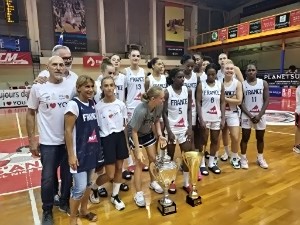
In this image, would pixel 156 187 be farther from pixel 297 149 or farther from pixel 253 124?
pixel 297 149

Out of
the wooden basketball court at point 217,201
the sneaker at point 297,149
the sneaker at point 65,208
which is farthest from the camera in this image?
the sneaker at point 297,149

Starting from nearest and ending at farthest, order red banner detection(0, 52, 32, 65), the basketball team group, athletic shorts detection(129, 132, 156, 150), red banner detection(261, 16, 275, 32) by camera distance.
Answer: the basketball team group, athletic shorts detection(129, 132, 156, 150), red banner detection(0, 52, 32, 65), red banner detection(261, 16, 275, 32)

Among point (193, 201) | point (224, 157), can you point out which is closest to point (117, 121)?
point (193, 201)

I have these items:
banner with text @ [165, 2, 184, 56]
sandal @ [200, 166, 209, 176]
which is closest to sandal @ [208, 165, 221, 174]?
sandal @ [200, 166, 209, 176]

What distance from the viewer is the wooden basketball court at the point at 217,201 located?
2367mm

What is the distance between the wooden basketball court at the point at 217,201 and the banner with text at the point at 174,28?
15.9 m

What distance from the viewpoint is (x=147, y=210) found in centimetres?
257

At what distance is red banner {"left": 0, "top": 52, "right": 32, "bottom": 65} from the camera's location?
41.9 feet

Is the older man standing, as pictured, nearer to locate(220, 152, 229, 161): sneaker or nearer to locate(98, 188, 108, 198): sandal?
locate(98, 188, 108, 198): sandal

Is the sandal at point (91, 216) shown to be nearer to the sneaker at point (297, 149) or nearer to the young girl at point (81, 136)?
the young girl at point (81, 136)

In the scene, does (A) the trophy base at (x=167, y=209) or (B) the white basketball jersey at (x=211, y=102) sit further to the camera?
(B) the white basketball jersey at (x=211, y=102)

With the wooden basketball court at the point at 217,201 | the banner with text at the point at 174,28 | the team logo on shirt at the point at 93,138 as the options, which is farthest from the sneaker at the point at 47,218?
the banner with text at the point at 174,28

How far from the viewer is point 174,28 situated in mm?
18703

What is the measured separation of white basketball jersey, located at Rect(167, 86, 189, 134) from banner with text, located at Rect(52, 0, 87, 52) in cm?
1335
